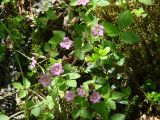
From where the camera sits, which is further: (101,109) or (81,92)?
(81,92)

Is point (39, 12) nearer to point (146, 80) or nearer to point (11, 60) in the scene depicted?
point (11, 60)

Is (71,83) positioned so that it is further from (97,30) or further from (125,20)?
(125,20)

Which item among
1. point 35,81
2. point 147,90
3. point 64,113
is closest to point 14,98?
point 35,81

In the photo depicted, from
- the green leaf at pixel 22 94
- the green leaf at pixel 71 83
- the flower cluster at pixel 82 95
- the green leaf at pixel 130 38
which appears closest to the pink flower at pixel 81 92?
the flower cluster at pixel 82 95

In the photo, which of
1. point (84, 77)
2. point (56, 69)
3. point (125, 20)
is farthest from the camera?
point (84, 77)

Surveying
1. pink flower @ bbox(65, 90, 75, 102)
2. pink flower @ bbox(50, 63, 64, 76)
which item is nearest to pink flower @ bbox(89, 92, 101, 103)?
pink flower @ bbox(65, 90, 75, 102)

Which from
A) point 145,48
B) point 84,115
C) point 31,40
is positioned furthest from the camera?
point 31,40

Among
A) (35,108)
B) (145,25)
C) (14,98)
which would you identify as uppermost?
(145,25)

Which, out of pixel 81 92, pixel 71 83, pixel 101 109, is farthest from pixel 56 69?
pixel 101 109

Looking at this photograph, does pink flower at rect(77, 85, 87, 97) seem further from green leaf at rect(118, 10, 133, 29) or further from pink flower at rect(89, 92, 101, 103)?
green leaf at rect(118, 10, 133, 29)
